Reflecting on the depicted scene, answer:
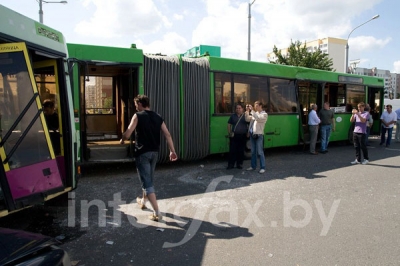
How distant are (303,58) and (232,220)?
2519 centimetres

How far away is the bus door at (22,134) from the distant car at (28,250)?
1.74 metres

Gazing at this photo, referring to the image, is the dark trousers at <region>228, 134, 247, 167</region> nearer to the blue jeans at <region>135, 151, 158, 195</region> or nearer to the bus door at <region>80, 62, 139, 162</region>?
the bus door at <region>80, 62, 139, 162</region>

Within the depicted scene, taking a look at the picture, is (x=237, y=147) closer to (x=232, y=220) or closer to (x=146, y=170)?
(x=232, y=220)

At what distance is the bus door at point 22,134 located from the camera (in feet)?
13.6

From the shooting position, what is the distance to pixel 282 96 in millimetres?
11117

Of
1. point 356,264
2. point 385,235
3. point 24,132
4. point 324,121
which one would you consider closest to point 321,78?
point 324,121

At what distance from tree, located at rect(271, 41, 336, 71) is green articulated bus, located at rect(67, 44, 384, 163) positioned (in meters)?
15.8

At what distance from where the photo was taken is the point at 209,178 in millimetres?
7801

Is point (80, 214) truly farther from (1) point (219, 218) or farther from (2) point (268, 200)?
(2) point (268, 200)

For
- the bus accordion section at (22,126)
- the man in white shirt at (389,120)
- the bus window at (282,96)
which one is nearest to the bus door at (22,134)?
the bus accordion section at (22,126)

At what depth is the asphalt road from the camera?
3.96 meters

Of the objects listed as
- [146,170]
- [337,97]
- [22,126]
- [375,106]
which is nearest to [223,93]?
[146,170]

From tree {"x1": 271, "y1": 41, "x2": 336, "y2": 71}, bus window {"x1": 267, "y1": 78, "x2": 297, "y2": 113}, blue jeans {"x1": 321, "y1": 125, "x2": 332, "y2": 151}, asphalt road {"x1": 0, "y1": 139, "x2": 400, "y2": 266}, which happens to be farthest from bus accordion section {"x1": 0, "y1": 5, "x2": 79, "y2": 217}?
tree {"x1": 271, "y1": 41, "x2": 336, "y2": 71}

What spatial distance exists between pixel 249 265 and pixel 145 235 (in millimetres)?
1544
